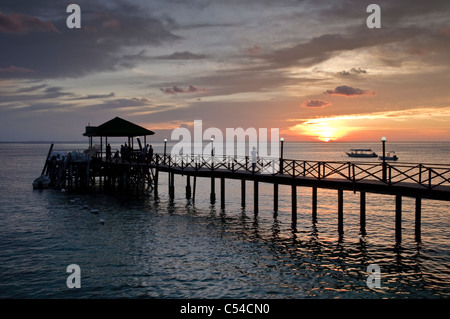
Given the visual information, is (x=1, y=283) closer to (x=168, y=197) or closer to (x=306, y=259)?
(x=306, y=259)

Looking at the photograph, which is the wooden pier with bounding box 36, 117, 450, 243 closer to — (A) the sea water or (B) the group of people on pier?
(B) the group of people on pier

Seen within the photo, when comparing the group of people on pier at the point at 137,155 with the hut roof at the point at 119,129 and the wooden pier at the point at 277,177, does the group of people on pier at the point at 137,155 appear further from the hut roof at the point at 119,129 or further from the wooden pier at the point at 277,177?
the hut roof at the point at 119,129

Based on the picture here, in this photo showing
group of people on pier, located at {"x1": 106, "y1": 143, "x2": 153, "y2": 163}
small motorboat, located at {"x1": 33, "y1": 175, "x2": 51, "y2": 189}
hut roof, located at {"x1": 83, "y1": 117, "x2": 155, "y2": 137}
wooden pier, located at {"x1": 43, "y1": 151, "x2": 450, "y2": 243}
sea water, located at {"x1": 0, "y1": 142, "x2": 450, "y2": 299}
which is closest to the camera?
sea water, located at {"x1": 0, "y1": 142, "x2": 450, "y2": 299}

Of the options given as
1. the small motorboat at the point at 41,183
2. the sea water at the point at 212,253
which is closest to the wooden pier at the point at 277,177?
the small motorboat at the point at 41,183

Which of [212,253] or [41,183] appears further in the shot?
[41,183]

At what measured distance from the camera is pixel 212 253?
60.8ft

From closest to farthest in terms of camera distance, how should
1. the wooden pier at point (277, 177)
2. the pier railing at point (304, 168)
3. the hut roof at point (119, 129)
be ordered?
the wooden pier at point (277, 177) < the pier railing at point (304, 168) < the hut roof at point (119, 129)

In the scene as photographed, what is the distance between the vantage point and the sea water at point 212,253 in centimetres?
1434

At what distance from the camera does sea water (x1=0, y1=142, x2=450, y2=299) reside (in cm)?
1434

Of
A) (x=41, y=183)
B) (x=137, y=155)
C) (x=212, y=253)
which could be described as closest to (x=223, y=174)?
(x=212, y=253)

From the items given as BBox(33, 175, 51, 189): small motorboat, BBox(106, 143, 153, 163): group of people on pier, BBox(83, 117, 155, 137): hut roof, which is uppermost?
BBox(83, 117, 155, 137): hut roof

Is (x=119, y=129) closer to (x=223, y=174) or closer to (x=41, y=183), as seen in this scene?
(x=41, y=183)

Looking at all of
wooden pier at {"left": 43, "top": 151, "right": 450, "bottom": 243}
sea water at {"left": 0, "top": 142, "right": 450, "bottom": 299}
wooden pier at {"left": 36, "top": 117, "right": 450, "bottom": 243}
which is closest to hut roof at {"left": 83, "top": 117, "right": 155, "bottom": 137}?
wooden pier at {"left": 36, "top": 117, "right": 450, "bottom": 243}

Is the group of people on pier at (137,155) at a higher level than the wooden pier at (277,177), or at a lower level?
higher
